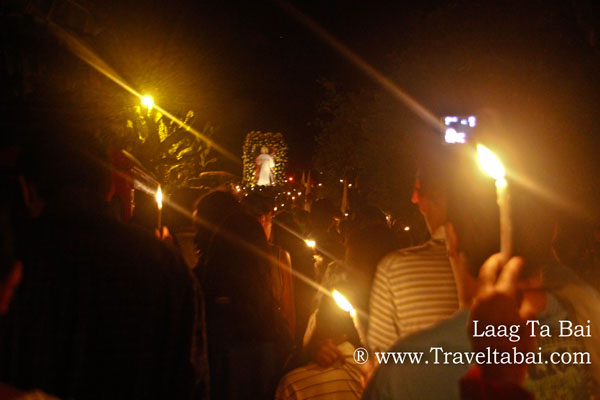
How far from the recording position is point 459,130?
2.71 metres

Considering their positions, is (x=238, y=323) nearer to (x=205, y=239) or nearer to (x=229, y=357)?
(x=229, y=357)

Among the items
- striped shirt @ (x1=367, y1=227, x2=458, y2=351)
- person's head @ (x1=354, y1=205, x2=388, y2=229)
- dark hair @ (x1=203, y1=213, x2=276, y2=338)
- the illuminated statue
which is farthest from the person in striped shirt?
the illuminated statue

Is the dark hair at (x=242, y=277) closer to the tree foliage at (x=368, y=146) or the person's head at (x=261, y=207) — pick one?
the person's head at (x=261, y=207)

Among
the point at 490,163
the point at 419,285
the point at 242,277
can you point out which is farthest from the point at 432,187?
the point at 242,277

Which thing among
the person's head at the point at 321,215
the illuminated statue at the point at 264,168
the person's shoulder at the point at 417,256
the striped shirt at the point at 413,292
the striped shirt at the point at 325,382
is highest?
the illuminated statue at the point at 264,168

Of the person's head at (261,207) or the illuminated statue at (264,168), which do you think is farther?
the illuminated statue at (264,168)

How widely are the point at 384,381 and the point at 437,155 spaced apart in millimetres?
1108

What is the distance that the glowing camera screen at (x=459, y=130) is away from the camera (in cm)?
243

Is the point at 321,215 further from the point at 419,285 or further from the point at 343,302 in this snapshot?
the point at 419,285

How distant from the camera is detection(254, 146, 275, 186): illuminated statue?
4819cm

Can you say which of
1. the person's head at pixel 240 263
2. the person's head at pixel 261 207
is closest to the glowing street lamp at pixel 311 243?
the person's head at pixel 261 207

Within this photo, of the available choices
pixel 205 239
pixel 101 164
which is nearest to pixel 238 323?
pixel 205 239

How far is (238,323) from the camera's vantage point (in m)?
4.58

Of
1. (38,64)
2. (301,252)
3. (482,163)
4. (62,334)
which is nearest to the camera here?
(482,163)
